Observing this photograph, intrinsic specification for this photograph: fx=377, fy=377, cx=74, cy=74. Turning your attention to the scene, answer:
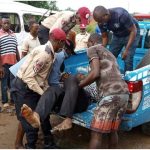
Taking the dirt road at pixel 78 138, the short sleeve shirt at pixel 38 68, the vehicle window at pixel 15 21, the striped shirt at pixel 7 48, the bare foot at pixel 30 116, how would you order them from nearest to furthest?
1. the bare foot at pixel 30 116
2. the short sleeve shirt at pixel 38 68
3. the dirt road at pixel 78 138
4. the striped shirt at pixel 7 48
5. the vehicle window at pixel 15 21

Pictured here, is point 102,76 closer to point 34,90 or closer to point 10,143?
point 34,90

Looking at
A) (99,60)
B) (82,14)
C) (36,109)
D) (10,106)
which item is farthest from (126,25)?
(10,106)

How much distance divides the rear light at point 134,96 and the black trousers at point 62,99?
24.0 inches

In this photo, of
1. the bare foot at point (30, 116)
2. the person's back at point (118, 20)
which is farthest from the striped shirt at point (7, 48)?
the bare foot at point (30, 116)

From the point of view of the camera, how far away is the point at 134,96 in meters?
4.48

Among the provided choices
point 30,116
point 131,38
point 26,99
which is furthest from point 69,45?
point 30,116

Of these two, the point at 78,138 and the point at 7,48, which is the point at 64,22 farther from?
the point at 78,138

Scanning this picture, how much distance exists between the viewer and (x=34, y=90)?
14.4 ft

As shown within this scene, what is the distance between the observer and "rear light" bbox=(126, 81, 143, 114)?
14.5ft

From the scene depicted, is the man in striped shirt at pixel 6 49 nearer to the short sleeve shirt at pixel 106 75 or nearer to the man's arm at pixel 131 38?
the man's arm at pixel 131 38

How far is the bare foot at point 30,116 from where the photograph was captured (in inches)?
160

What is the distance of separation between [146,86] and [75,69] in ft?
4.90

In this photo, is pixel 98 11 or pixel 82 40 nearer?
pixel 98 11

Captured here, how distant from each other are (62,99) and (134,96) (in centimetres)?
86
